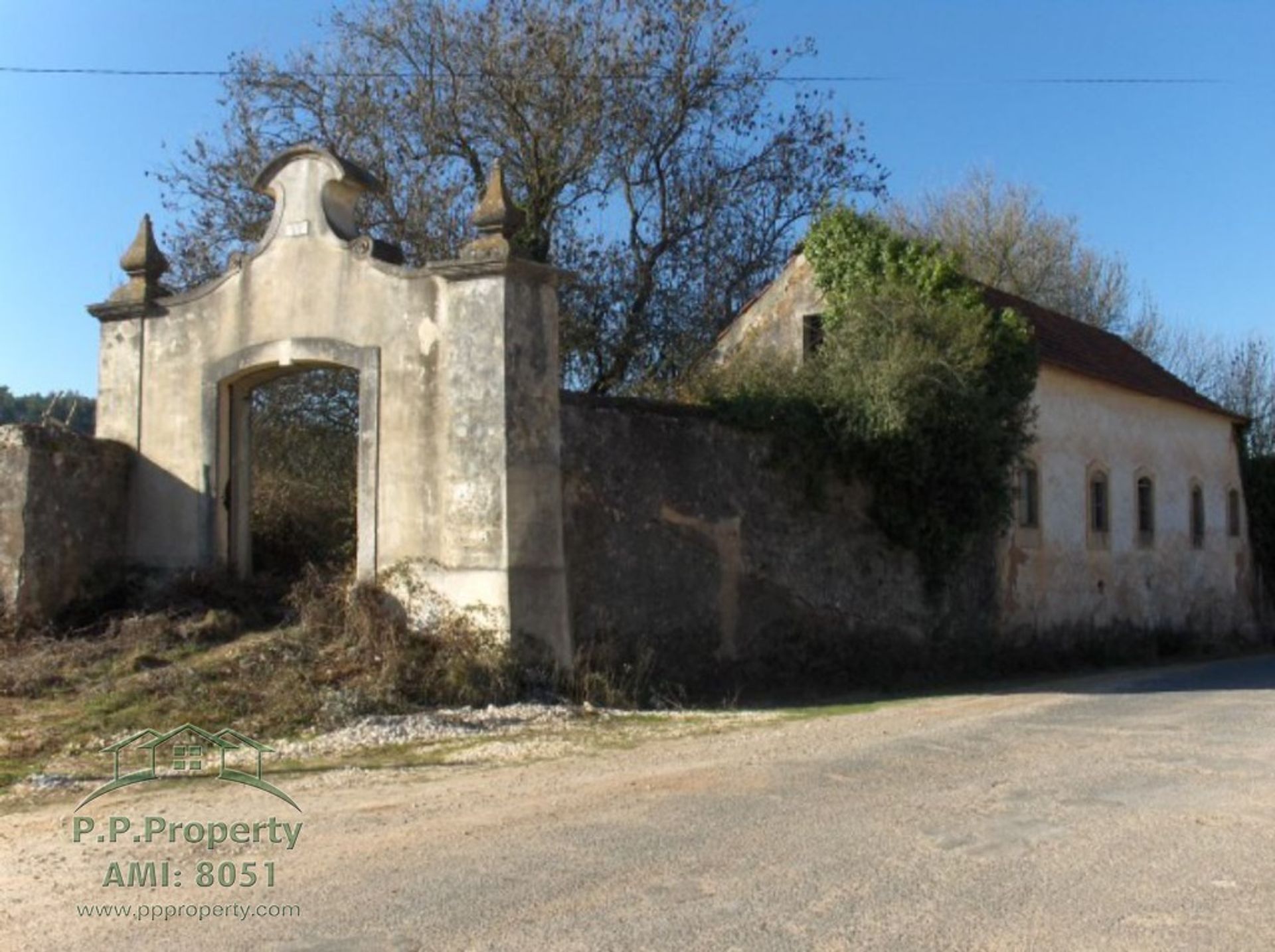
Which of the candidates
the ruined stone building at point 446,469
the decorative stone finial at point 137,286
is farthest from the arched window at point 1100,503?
the decorative stone finial at point 137,286

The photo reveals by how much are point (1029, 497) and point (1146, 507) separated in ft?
17.7

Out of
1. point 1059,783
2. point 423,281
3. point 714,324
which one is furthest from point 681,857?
point 714,324

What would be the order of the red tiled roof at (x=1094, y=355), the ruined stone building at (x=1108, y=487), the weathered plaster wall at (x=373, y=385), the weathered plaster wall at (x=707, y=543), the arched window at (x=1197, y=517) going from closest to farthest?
the weathered plaster wall at (x=373, y=385), the weathered plaster wall at (x=707, y=543), the ruined stone building at (x=1108, y=487), the red tiled roof at (x=1094, y=355), the arched window at (x=1197, y=517)

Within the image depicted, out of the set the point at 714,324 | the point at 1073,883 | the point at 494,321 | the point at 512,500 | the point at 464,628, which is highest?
the point at 714,324

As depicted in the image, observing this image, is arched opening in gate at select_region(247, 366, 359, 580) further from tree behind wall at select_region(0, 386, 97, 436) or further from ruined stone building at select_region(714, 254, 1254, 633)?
ruined stone building at select_region(714, 254, 1254, 633)

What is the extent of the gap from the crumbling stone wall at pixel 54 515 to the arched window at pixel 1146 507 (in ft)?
62.3

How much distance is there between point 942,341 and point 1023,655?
5.71 m

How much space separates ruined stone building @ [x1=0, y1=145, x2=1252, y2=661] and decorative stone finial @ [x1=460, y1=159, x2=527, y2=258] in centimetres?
3

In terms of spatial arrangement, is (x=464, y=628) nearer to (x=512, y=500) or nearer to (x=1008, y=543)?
(x=512, y=500)

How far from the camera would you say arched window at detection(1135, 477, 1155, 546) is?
24516mm

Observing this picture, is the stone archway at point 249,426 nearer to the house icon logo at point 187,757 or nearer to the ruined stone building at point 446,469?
the ruined stone building at point 446,469

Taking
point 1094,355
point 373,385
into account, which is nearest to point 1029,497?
point 1094,355

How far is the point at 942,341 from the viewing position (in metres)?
16.2

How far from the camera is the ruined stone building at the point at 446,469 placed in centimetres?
1209
